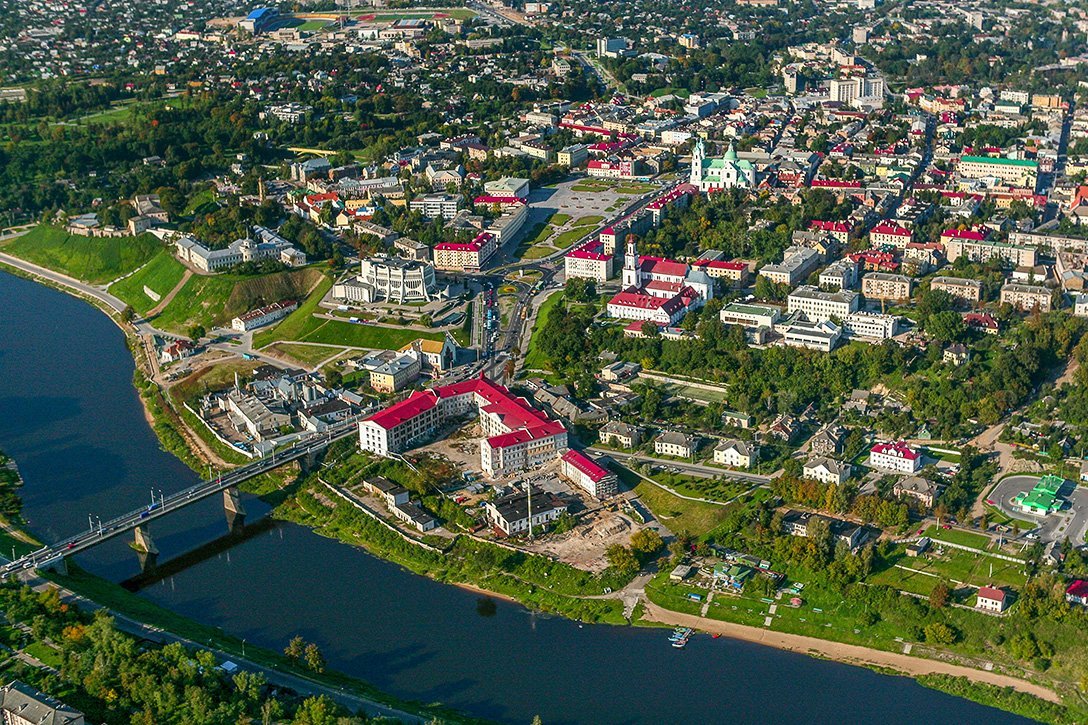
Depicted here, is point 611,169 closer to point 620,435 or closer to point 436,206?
point 436,206

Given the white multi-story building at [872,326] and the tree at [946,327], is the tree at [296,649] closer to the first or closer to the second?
the white multi-story building at [872,326]

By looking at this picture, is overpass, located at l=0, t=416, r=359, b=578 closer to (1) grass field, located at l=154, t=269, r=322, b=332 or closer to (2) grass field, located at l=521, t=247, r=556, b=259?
(1) grass field, located at l=154, t=269, r=322, b=332

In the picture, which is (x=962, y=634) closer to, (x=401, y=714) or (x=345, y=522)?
(x=401, y=714)

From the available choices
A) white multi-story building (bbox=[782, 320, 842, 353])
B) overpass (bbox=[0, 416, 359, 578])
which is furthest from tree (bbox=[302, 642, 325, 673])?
white multi-story building (bbox=[782, 320, 842, 353])

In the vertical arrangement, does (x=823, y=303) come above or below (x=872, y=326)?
above

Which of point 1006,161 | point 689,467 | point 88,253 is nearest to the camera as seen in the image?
point 689,467

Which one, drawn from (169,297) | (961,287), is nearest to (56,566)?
(169,297)

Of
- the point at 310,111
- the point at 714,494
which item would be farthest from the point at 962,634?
the point at 310,111
